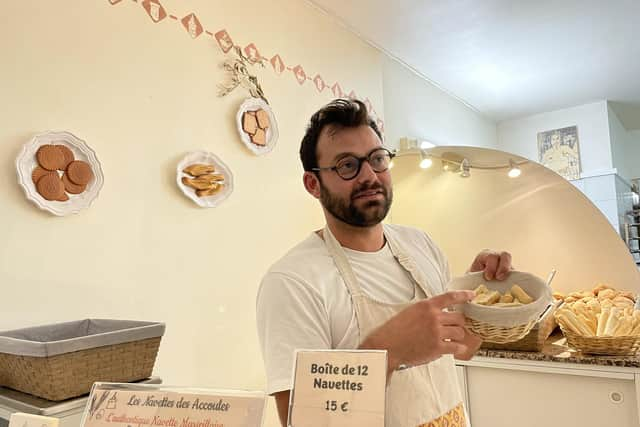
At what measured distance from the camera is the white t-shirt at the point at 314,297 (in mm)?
1047

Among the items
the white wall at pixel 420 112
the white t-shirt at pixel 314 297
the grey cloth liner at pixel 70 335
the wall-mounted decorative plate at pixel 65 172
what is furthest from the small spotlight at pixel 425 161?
the grey cloth liner at pixel 70 335

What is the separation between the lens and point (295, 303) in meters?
1.09

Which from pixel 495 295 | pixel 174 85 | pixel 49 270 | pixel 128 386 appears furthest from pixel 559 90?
pixel 128 386

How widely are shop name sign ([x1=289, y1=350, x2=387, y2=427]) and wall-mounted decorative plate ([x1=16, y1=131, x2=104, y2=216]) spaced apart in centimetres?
138

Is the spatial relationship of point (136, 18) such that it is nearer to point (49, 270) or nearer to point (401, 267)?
point (49, 270)

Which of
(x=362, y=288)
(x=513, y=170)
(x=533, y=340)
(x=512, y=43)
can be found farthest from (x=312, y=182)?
(x=512, y=43)

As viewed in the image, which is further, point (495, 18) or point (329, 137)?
point (495, 18)

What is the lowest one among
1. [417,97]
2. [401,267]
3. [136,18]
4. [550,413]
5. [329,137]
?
[550,413]

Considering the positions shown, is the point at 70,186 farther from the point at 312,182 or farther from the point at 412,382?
the point at 412,382

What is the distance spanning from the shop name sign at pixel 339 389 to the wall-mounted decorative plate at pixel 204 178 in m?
1.62

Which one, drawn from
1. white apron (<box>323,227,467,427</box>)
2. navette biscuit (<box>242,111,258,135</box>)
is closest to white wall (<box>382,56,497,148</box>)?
navette biscuit (<box>242,111,258,135</box>)

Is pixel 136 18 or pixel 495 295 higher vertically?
pixel 136 18

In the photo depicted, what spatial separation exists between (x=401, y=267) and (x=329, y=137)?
16.2 inches

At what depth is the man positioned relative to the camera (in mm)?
886
